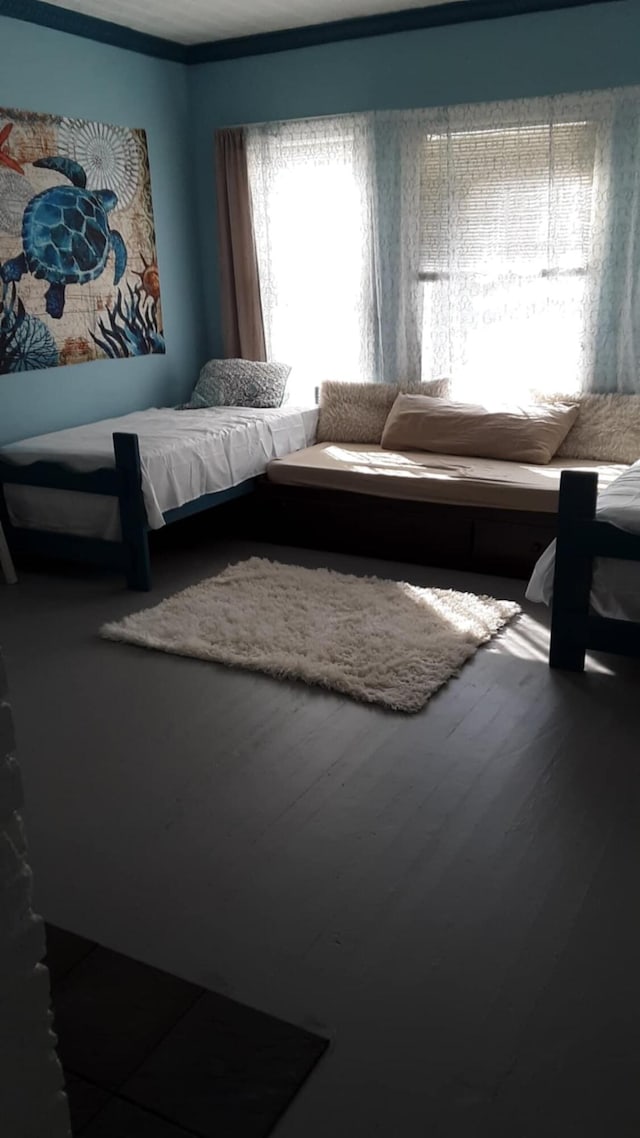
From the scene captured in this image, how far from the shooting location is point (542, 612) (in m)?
3.54

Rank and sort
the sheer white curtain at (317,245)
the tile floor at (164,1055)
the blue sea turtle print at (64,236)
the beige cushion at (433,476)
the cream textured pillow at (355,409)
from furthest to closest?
the cream textured pillow at (355,409), the sheer white curtain at (317,245), the blue sea turtle print at (64,236), the beige cushion at (433,476), the tile floor at (164,1055)

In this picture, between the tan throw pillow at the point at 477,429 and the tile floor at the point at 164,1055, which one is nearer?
the tile floor at the point at 164,1055

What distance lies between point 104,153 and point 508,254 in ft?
6.76

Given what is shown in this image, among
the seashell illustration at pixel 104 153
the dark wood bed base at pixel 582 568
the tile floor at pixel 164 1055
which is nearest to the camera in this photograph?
the tile floor at pixel 164 1055

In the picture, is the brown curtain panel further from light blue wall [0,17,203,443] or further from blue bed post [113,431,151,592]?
blue bed post [113,431,151,592]

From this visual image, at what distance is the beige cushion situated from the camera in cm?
385

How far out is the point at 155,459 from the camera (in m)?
3.83

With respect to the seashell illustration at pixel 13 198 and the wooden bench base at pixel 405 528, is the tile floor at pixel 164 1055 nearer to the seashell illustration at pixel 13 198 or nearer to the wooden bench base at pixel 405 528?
the wooden bench base at pixel 405 528

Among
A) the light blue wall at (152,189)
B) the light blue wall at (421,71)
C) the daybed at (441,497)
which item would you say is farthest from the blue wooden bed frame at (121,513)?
the light blue wall at (421,71)

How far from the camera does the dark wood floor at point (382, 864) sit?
1.54 meters

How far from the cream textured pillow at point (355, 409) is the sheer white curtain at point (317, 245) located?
0.13 metres

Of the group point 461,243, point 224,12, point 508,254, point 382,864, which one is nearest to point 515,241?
point 508,254

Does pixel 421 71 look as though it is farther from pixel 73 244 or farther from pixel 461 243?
pixel 73 244

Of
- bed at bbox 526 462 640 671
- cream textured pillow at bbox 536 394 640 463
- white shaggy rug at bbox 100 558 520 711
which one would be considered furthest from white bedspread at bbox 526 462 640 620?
cream textured pillow at bbox 536 394 640 463
